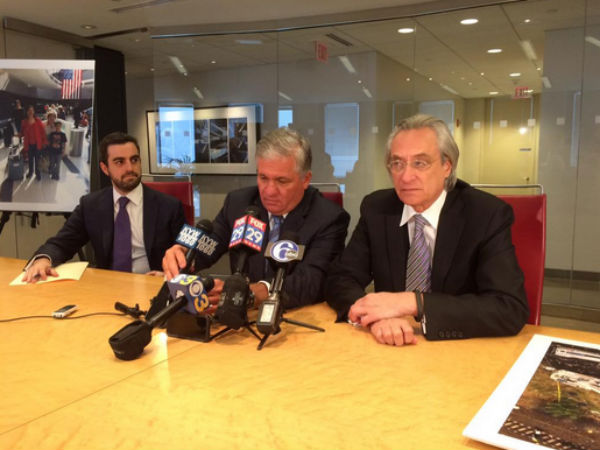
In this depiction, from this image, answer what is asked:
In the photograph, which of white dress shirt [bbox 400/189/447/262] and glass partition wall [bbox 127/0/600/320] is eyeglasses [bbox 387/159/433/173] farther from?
glass partition wall [bbox 127/0/600/320]

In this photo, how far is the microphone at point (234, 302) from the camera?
1.26 metres

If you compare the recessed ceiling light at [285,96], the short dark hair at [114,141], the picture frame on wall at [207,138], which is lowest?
the short dark hair at [114,141]

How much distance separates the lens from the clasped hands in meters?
1.24

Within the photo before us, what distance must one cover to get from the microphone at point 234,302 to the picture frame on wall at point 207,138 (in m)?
4.99

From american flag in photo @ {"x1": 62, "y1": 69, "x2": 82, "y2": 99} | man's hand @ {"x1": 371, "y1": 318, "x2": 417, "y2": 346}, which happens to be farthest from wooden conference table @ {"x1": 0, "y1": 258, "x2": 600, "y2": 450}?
american flag in photo @ {"x1": 62, "y1": 69, "x2": 82, "y2": 99}

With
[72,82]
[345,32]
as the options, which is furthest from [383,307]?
[345,32]

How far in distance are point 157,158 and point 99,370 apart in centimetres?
591

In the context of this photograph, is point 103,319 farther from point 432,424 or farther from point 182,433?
point 432,424

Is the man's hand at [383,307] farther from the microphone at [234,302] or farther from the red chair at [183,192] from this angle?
the red chair at [183,192]

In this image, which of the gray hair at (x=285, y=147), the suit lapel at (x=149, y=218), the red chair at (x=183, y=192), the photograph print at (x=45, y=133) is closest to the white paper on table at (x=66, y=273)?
the suit lapel at (x=149, y=218)

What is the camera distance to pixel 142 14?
536 cm

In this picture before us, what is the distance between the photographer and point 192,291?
1239 mm

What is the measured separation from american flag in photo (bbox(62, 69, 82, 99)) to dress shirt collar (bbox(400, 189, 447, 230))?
2156 millimetres

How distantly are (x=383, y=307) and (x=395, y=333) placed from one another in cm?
11
